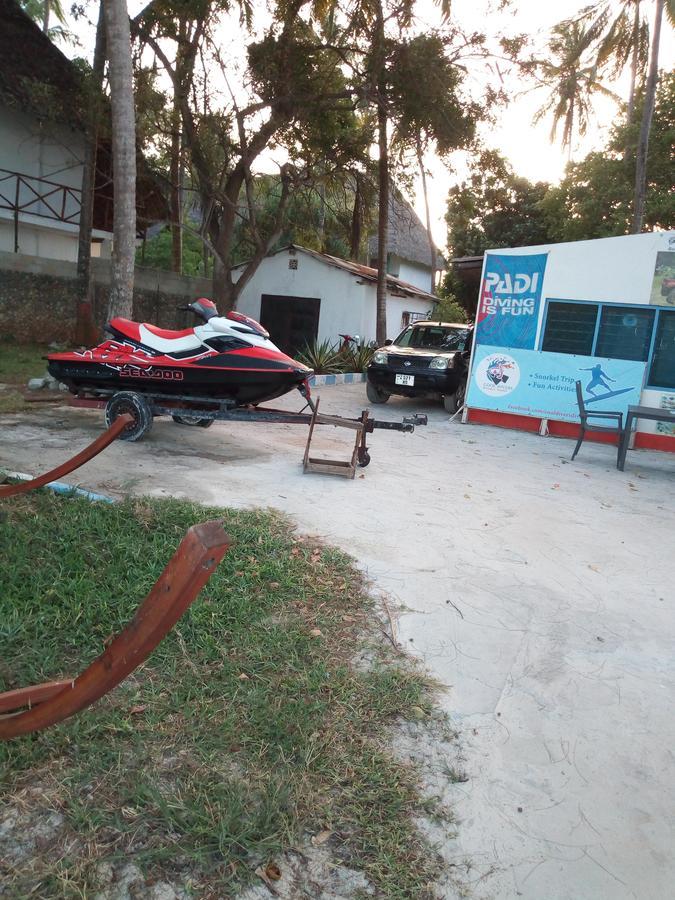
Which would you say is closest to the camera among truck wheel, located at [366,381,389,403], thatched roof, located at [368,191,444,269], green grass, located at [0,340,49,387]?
green grass, located at [0,340,49,387]

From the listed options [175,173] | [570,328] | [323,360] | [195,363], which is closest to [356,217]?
[175,173]

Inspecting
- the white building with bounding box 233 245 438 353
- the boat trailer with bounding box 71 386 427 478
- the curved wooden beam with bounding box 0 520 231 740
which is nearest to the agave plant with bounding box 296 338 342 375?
the white building with bounding box 233 245 438 353

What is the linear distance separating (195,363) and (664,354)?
271 inches

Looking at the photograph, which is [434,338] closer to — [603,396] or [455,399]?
[455,399]

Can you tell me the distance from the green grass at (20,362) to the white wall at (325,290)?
7.77m

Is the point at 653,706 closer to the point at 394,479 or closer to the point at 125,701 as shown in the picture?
the point at 125,701

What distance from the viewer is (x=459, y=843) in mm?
2234

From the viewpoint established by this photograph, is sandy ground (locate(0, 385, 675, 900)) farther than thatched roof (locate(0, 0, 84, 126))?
No

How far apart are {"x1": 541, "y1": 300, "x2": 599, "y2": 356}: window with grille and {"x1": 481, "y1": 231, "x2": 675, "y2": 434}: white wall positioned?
0.38 ft

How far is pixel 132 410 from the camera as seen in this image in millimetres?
7082

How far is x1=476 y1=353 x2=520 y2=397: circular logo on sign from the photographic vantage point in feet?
36.0

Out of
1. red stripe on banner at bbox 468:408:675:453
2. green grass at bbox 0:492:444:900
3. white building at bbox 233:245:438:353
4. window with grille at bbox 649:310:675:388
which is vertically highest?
white building at bbox 233:245:438:353

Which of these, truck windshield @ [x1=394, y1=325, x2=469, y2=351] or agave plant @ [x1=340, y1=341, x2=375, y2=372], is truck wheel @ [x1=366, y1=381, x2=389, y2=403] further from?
agave plant @ [x1=340, y1=341, x2=375, y2=372]

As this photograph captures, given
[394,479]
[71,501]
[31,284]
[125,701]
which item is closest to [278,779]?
[125,701]
